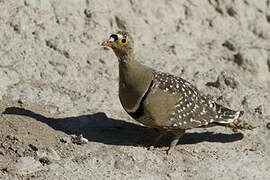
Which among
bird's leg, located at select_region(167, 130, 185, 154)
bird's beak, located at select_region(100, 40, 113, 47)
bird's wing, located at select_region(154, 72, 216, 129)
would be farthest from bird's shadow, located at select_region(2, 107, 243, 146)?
bird's beak, located at select_region(100, 40, 113, 47)

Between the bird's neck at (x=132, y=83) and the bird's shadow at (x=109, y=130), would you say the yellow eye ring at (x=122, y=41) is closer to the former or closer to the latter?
the bird's neck at (x=132, y=83)

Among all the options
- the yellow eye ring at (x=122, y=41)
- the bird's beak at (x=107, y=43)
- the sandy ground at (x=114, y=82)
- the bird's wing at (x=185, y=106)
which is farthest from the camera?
the bird's wing at (x=185, y=106)

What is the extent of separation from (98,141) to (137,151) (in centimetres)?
57

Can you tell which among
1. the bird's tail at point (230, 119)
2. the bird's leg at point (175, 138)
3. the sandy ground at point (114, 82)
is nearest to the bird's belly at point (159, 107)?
the bird's leg at point (175, 138)

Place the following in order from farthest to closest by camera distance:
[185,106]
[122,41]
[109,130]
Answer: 1. [109,130]
2. [185,106]
3. [122,41]

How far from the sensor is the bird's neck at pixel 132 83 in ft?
27.0

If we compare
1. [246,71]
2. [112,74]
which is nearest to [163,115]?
[112,74]

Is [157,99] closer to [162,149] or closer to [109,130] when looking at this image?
[162,149]

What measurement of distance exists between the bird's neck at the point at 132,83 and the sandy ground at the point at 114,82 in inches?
22.3

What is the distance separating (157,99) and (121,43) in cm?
82

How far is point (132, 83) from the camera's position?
8.31 meters

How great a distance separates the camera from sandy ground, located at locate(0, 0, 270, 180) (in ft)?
26.1

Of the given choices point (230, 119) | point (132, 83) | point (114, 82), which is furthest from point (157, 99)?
point (114, 82)

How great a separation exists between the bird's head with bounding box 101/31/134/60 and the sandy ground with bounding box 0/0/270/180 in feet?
3.64
